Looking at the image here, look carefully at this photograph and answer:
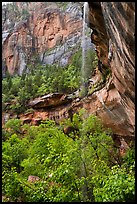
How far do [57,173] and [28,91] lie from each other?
28.0m

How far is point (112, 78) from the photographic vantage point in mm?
16906

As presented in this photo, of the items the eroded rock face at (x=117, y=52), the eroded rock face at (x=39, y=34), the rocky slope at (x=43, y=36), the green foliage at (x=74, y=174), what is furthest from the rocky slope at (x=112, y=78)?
the eroded rock face at (x=39, y=34)

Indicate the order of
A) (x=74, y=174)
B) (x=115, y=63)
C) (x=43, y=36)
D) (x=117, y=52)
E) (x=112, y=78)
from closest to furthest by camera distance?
1. (x=117, y=52)
2. (x=74, y=174)
3. (x=115, y=63)
4. (x=112, y=78)
5. (x=43, y=36)

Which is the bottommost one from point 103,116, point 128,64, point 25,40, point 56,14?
point 103,116

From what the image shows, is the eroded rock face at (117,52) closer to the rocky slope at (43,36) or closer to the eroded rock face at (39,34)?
the rocky slope at (43,36)

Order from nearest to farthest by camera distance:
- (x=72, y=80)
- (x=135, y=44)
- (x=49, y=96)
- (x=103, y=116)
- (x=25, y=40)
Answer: (x=135, y=44), (x=103, y=116), (x=49, y=96), (x=72, y=80), (x=25, y=40)

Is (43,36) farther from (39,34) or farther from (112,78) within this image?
(112,78)

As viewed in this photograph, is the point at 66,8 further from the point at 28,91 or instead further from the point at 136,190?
the point at 136,190

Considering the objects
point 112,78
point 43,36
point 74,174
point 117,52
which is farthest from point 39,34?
point 74,174

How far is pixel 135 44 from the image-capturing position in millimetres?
6992

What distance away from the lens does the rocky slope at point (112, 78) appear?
724 centimetres

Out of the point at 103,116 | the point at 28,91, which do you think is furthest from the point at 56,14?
the point at 103,116

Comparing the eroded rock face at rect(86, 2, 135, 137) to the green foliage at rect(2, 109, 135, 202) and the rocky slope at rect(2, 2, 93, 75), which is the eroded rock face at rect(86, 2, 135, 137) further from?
the rocky slope at rect(2, 2, 93, 75)

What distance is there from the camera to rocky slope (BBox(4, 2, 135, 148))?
23.8ft
